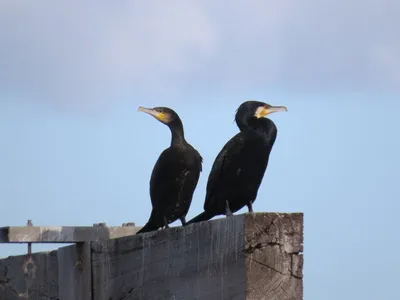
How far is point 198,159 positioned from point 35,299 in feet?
4.89

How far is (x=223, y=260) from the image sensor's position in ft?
10.3

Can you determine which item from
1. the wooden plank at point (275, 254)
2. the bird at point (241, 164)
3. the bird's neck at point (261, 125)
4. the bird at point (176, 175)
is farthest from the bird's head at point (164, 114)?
the wooden plank at point (275, 254)

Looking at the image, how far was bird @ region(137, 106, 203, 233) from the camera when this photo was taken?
597cm

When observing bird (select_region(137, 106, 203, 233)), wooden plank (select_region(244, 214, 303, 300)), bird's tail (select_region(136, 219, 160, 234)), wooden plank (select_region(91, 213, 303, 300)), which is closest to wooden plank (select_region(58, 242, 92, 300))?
wooden plank (select_region(91, 213, 303, 300))

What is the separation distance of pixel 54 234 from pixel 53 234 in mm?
13

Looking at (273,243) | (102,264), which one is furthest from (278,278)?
(102,264)

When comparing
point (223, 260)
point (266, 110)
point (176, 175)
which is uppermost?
point (266, 110)

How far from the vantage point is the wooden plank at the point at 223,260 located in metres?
3.04

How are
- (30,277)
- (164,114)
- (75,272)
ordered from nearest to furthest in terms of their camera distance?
(75,272), (30,277), (164,114)

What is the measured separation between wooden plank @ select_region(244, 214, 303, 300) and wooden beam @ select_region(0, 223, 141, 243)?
160 cm

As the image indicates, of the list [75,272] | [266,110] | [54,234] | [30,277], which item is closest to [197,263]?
[75,272]

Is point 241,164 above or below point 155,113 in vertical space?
below

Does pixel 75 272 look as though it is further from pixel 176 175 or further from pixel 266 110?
pixel 266 110

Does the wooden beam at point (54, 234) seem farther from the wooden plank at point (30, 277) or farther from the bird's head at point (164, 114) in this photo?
the bird's head at point (164, 114)
